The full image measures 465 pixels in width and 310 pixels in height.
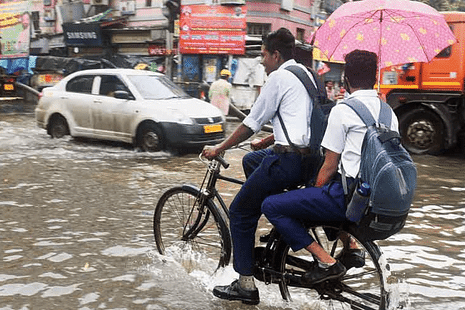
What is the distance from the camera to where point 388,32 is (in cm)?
692

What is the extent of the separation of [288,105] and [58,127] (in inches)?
387

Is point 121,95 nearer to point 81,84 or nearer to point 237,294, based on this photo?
point 81,84

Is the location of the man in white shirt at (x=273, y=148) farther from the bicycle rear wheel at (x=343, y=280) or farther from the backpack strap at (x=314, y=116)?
the bicycle rear wheel at (x=343, y=280)

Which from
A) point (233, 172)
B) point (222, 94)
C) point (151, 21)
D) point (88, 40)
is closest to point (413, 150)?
point (233, 172)

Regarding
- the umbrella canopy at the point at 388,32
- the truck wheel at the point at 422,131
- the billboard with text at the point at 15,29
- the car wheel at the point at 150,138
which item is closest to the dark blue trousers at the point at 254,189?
the umbrella canopy at the point at 388,32

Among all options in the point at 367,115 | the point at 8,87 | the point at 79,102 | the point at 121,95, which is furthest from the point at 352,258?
the point at 8,87

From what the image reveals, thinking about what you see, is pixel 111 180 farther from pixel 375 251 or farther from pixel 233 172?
pixel 375 251

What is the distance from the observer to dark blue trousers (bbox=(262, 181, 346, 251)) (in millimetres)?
2965

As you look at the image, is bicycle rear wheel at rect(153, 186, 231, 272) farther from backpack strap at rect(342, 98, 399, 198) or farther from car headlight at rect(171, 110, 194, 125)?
car headlight at rect(171, 110, 194, 125)

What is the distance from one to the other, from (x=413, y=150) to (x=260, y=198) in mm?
8401

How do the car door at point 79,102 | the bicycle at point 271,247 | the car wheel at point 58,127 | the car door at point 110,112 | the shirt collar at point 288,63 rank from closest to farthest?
the bicycle at point 271,247
the shirt collar at point 288,63
the car door at point 110,112
the car door at point 79,102
the car wheel at point 58,127

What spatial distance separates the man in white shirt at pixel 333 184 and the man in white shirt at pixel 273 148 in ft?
0.61

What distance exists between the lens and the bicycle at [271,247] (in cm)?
305

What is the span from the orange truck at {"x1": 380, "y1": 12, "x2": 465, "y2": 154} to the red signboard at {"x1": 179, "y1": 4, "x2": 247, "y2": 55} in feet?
38.8
